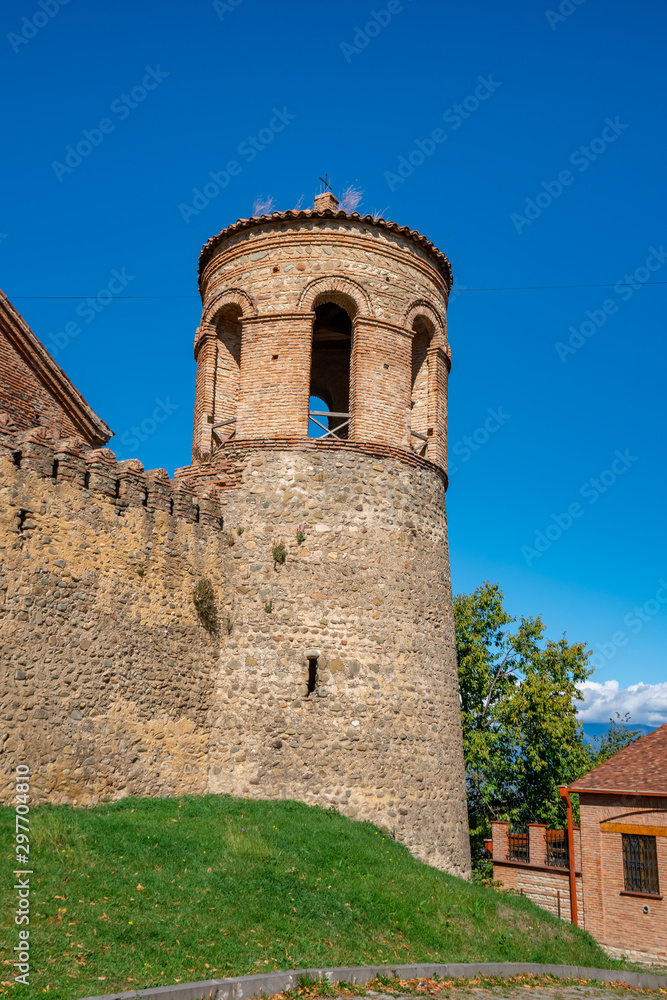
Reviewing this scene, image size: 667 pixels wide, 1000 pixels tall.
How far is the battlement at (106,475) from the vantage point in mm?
10930

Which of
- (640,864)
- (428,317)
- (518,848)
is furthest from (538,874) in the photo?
(428,317)

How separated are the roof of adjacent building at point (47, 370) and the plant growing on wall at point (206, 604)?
4520mm

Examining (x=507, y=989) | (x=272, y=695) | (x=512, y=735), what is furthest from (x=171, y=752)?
(x=512, y=735)

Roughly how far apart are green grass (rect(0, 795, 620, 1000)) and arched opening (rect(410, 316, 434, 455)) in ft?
22.7

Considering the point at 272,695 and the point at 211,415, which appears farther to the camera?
the point at 211,415

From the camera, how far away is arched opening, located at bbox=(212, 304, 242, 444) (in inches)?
601

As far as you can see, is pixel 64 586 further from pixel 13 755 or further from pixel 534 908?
pixel 534 908

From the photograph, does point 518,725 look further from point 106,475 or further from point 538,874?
point 106,475

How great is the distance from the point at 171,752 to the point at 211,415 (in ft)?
20.8

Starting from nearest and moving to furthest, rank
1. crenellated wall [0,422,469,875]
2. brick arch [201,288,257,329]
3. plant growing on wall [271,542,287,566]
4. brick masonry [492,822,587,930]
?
crenellated wall [0,422,469,875], plant growing on wall [271,542,287,566], brick arch [201,288,257,329], brick masonry [492,822,587,930]

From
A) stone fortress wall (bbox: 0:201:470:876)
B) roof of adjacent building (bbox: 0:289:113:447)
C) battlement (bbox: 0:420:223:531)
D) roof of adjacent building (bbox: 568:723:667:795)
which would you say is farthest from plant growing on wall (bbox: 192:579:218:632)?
roof of adjacent building (bbox: 568:723:667:795)

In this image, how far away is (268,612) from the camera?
13188 millimetres

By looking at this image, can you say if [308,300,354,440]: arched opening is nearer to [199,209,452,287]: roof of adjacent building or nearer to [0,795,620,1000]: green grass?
[199,209,452,287]: roof of adjacent building

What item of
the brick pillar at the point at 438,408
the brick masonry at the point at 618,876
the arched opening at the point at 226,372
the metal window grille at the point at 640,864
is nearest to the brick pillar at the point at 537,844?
the brick masonry at the point at 618,876
